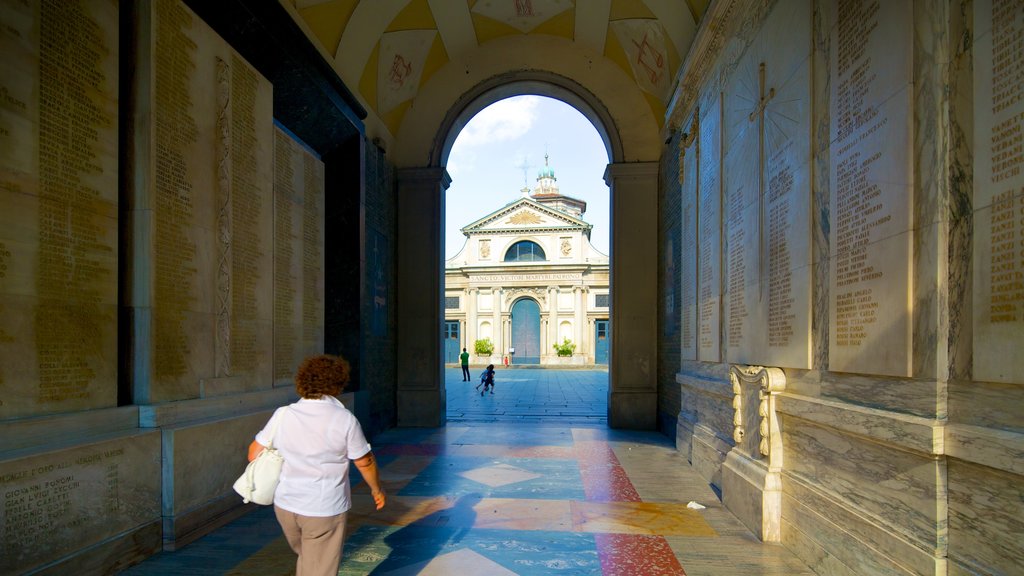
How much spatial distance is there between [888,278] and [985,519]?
4.48ft

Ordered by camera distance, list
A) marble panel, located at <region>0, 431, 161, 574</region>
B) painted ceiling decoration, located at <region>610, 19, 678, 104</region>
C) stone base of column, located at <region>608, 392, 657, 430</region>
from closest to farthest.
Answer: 1. marble panel, located at <region>0, 431, 161, 574</region>
2. painted ceiling decoration, located at <region>610, 19, 678, 104</region>
3. stone base of column, located at <region>608, 392, 657, 430</region>

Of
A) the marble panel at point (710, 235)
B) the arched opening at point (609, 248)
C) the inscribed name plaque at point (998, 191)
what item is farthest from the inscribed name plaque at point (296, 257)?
the inscribed name plaque at point (998, 191)

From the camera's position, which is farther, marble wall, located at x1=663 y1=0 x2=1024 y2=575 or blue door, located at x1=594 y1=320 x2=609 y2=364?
blue door, located at x1=594 y1=320 x2=609 y2=364

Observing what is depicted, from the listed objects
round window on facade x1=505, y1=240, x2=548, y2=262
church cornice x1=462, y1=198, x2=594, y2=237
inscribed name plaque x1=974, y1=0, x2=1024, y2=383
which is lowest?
inscribed name plaque x1=974, y1=0, x2=1024, y2=383

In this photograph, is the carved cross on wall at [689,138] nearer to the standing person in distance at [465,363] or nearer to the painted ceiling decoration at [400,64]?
the painted ceiling decoration at [400,64]

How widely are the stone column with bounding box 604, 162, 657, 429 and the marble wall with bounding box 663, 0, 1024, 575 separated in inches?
198

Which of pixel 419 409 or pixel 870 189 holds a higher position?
pixel 870 189

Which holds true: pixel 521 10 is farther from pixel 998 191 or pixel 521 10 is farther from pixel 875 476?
pixel 875 476

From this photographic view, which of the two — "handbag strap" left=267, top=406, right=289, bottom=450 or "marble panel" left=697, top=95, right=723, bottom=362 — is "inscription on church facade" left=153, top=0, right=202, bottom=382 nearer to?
"handbag strap" left=267, top=406, right=289, bottom=450

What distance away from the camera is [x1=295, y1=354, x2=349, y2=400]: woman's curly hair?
2.96 meters

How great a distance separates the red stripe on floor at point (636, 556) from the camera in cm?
416

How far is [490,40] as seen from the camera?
11.4 m

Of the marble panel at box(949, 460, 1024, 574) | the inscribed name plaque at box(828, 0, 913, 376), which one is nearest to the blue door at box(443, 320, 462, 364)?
the inscribed name plaque at box(828, 0, 913, 376)

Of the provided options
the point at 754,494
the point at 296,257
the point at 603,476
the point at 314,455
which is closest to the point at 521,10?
the point at 296,257
